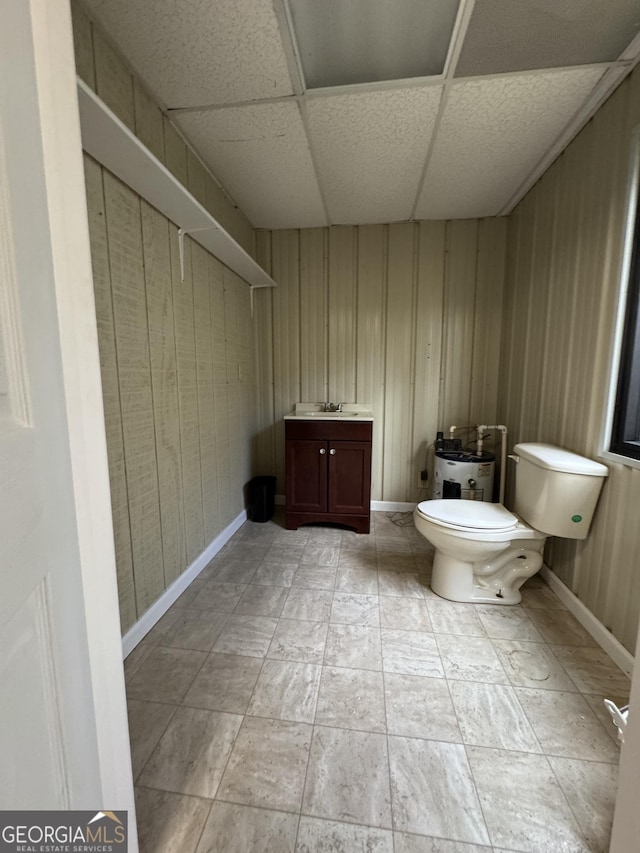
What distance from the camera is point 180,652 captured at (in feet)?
4.72

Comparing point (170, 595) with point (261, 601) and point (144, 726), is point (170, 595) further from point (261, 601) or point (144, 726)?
point (144, 726)

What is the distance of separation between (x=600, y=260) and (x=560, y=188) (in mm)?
666

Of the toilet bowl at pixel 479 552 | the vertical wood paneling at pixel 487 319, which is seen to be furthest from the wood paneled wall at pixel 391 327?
the toilet bowl at pixel 479 552

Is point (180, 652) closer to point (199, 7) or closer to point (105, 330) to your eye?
point (105, 330)

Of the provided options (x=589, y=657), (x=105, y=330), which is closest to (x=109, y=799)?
(x=105, y=330)

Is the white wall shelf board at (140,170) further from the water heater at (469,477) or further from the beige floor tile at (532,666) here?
the beige floor tile at (532,666)

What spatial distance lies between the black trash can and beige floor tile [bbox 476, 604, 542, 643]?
1.64 meters

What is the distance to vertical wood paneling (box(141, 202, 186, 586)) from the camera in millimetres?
1556

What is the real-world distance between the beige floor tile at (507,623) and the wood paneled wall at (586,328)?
286 millimetres

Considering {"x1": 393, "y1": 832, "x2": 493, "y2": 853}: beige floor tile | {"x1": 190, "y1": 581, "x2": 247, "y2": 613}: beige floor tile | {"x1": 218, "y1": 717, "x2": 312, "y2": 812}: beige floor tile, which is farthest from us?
{"x1": 190, "y1": 581, "x2": 247, "y2": 613}: beige floor tile

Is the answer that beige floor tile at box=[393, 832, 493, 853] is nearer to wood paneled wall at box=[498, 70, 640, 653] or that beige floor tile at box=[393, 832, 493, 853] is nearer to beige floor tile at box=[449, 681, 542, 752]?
beige floor tile at box=[449, 681, 542, 752]

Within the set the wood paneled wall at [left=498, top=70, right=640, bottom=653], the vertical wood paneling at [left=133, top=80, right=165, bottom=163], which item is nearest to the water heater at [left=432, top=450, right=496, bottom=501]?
the wood paneled wall at [left=498, top=70, right=640, bottom=653]

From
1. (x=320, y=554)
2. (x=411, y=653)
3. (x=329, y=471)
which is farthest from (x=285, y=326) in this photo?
(x=411, y=653)

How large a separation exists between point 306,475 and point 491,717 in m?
1.69
